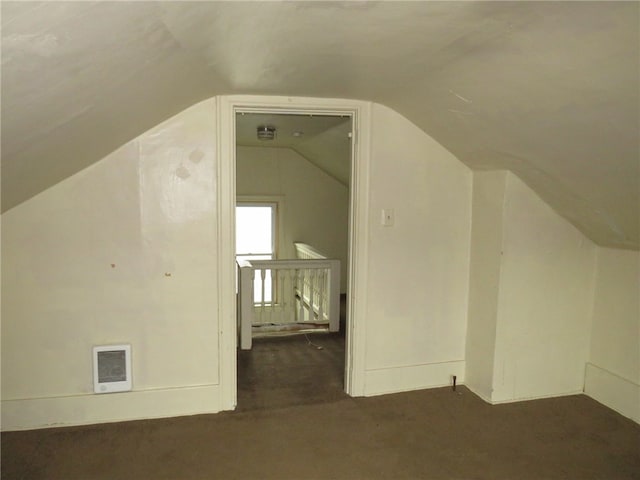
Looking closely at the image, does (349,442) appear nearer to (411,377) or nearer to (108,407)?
(411,377)

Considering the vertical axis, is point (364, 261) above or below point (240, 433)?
above

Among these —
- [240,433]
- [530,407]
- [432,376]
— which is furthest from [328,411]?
[530,407]

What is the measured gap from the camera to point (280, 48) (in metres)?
1.72

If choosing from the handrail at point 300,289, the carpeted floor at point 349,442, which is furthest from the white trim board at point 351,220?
the handrail at point 300,289

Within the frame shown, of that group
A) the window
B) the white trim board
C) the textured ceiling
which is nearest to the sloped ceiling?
the white trim board

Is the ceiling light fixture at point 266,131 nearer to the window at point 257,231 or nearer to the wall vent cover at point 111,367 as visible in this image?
the window at point 257,231

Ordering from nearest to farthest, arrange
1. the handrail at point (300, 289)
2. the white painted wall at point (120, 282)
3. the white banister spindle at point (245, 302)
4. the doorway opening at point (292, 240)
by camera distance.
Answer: the white painted wall at point (120, 282)
the doorway opening at point (292, 240)
the white banister spindle at point (245, 302)
the handrail at point (300, 289)

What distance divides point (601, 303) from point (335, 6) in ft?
8.90

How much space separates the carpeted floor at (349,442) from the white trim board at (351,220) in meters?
0.26

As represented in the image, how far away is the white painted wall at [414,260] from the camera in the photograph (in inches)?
111

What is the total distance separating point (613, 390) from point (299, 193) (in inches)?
176

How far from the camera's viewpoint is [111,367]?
2494 millimetres

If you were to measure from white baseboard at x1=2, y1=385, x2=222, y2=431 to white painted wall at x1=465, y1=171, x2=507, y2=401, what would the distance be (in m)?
1.78

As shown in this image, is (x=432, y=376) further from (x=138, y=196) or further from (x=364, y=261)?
(x=138, y=196)
